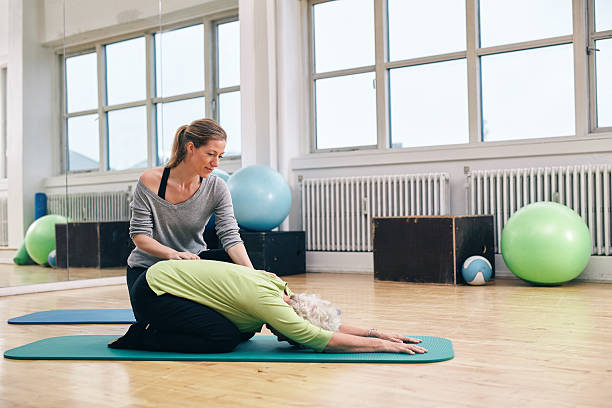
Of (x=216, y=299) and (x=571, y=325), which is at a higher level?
(x=216, y=299)

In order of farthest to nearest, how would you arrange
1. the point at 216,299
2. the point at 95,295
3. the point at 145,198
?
the point at 95,295 < the point at 145,198 < the point at 216,299

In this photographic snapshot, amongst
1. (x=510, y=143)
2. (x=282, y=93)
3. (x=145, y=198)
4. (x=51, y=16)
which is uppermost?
(x=51, y=16)

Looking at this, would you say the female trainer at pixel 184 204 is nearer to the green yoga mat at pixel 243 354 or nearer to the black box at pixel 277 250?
the green yoga mat at pixel 243 354

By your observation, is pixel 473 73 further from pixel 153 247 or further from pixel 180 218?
pixel 153 247

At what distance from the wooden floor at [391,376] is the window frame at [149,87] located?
6.94ft

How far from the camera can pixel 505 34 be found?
5.15 m

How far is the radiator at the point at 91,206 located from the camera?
4.69m

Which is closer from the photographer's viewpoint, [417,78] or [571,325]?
[571,325]

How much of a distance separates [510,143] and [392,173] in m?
1.03

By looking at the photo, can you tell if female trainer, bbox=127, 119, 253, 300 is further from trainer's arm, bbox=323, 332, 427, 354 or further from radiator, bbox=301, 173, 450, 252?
A: radiator, bbox=301, 173, 450, 252

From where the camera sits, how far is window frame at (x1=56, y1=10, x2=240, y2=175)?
15.6ft

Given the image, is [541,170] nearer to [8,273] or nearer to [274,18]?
[274,18]

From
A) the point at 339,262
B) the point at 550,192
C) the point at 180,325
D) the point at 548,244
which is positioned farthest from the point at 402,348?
the point at 339,262

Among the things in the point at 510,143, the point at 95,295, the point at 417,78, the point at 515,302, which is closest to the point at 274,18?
the point at 417,78
